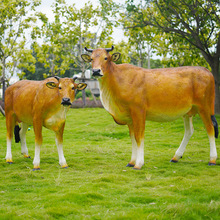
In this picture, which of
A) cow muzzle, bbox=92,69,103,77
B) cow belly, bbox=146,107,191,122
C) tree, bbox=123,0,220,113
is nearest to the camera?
cow muzzle, bbox=92,69,103,77

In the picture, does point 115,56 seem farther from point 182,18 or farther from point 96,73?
point 182,18

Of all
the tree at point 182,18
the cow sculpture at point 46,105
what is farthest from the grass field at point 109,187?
the tree at point 182,18

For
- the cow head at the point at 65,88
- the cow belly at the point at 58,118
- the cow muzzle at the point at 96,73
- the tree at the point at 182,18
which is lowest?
the cow belly at the point at 58,118

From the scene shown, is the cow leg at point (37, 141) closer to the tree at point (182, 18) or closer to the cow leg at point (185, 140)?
the cow leg at point (185, 140)

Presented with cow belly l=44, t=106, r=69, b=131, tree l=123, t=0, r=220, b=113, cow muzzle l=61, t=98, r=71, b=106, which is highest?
tree l=123, t=0, r=220, b=113

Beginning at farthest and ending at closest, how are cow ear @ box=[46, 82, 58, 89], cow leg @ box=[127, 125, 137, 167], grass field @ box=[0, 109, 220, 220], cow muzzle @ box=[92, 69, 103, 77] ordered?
cow leg @ box=[127, 125, 137, 167], cow ear @ box=[46, 82, 58, 89], cow muzzle @ box=[92, 69, 103, 77], grass field @ box=[0, 109, 220, 220]

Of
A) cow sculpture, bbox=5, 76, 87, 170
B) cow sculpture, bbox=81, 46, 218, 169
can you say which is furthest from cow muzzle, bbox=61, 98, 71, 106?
cow sculpture, bbox=81, 46, 218, 169

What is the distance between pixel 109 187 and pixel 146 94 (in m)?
2.44

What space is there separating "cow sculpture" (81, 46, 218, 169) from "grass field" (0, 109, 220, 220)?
78 centimetres

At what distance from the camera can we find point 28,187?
579 cm

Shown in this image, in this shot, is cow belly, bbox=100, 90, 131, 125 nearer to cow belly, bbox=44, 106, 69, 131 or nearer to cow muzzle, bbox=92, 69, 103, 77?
cow muzzle, bbox=92, 69, 103, 77

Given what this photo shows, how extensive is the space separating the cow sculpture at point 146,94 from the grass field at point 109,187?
0.78 metres

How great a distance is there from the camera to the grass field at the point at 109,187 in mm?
4430

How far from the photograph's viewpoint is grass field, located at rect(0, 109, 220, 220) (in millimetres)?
4430
